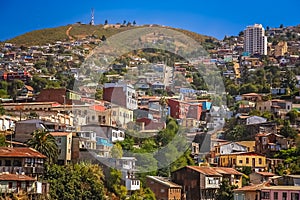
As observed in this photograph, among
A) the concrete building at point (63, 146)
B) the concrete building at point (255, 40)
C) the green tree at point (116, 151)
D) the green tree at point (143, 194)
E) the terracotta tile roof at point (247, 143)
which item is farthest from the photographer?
the concrete building at point (255, 40)

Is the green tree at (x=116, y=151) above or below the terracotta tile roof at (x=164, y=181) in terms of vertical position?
above

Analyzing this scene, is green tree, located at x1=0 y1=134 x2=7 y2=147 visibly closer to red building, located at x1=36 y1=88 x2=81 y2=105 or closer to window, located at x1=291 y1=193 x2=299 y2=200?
window, located at x1=291 y1=193 x2=299 y2=200

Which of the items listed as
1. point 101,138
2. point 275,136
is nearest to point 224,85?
point 275,136

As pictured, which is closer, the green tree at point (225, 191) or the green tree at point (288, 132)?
the green tree at point (225, 191)

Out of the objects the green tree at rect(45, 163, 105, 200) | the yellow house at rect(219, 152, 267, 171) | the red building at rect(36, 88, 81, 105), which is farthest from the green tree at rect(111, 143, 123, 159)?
the red building at rect(36, 88, 81, 105)

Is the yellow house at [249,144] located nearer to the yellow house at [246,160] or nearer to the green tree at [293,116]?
the yellow house at [246,160]

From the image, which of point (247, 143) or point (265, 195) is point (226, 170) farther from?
point (247, 143)

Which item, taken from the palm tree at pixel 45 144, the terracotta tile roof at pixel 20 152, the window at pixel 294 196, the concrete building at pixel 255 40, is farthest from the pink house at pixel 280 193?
the concrete building at pixel 255 40
